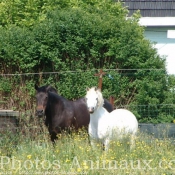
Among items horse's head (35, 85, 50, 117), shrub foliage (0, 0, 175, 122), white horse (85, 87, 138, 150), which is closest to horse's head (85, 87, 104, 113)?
white horse (85, 87, 138, 150)

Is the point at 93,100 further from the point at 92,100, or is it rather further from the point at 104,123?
the point at 104,123

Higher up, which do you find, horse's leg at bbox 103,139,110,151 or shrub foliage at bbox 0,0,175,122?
shrub foliage at bbox 0,0,175,122

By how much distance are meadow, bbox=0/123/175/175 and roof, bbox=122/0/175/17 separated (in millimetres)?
6744

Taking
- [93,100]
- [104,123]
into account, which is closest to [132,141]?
[104,123]

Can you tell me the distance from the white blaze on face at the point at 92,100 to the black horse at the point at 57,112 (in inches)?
48.9

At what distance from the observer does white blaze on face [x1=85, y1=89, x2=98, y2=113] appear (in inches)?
427

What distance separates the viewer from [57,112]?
40.2 feet

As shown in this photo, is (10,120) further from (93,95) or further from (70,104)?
(93,95)

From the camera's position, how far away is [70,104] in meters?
12.5

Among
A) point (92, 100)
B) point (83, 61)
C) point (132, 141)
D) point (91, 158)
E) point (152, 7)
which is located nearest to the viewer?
point (91, 158)

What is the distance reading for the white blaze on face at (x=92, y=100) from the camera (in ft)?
35.6

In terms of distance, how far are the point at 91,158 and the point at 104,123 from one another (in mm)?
1468

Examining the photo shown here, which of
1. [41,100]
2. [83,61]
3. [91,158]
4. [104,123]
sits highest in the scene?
[83,61]

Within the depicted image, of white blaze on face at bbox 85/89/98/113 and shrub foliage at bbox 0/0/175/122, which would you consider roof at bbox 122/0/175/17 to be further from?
white blaze on face at bbox 85/89/98/113
